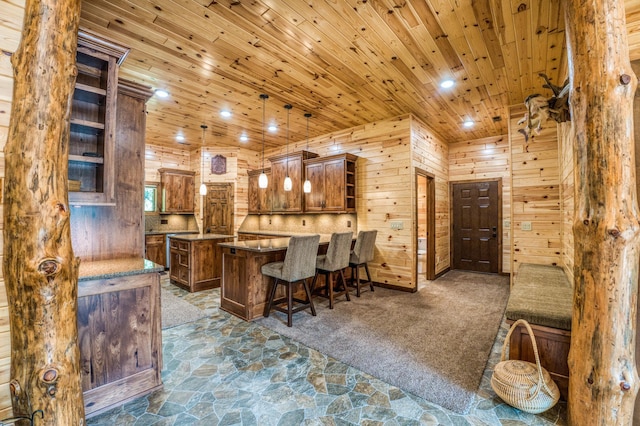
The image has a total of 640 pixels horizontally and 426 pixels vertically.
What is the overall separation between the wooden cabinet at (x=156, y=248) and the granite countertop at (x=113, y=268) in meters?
4.30

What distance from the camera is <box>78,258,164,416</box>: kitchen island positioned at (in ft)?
5.94

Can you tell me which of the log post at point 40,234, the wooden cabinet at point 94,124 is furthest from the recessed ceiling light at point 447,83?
the log post at point 40,234

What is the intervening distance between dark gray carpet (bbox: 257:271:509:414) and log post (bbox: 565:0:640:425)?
79cm

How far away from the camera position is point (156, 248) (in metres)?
6.32

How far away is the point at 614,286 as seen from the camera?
150cm

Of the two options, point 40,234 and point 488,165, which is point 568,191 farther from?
point 40,234

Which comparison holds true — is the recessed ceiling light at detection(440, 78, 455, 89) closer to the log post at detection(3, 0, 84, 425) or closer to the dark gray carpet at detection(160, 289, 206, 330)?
the log post at detection(3, 0, 84, 425)

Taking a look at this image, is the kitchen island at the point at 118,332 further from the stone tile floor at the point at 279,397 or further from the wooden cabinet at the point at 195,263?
the wooden cabinet at the point at 195,263

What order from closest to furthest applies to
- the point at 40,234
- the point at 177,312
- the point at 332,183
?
the point at 40,234
the point at 177,312
the point at 332,183

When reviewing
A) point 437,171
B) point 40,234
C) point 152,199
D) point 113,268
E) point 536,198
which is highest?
point 437,171

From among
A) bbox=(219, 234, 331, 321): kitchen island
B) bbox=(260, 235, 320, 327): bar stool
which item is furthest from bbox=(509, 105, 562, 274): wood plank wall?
bbox=(219, 234, 331, 321): kitchen island

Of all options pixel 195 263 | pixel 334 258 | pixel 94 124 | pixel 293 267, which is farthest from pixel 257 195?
pixel 94 124

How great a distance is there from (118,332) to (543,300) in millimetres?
3189

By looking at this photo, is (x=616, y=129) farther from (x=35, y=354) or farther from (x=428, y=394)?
(x=35, y=354)
